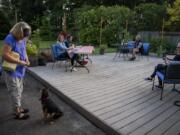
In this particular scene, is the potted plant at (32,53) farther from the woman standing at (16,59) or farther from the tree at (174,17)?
the tree at (174,17)

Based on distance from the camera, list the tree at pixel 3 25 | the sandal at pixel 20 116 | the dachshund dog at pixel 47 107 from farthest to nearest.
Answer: the tree at pixel 3 25
the sandal at pixel 20 116
the dachshund dog at pixel 47 107

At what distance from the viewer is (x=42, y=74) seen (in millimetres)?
6723

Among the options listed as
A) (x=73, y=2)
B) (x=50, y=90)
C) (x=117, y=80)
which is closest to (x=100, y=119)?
(x=50, y=90)

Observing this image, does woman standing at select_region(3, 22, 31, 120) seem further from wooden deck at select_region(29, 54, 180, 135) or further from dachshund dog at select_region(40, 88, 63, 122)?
wooden deck at select_region(29, 54, 180, 135)

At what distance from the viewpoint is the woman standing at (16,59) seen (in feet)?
11.9

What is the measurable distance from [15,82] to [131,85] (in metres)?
2.87

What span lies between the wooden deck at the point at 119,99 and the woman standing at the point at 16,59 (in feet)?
3.42

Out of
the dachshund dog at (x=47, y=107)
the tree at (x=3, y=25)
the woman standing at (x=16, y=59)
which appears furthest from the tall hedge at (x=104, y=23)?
the dachshund dog at (x=47, y=107)

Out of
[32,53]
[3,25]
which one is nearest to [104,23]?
[32,53]

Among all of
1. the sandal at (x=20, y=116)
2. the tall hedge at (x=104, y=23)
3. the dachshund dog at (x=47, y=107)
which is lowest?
the sandal at (x=20, y=116)

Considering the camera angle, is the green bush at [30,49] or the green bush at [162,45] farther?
the green bush at [162,45]

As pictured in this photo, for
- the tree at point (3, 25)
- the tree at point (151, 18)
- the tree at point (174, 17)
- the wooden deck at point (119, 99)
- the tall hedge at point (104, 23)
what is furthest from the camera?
the tree at point (3, 25)

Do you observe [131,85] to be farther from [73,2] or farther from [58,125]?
[73,2]

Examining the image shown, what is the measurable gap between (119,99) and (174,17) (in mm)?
12642
